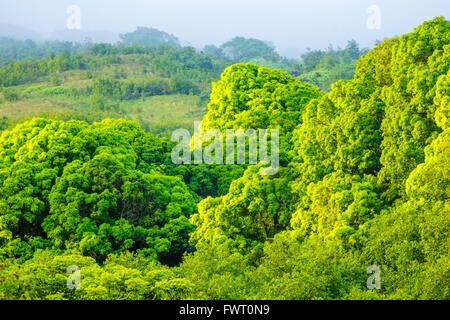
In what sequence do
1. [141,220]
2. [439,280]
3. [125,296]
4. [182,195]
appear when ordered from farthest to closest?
[182,195] < [141,220] < [125,296] < [439,280]

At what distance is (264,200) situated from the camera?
2547 centimetres

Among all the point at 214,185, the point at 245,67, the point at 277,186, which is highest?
the point at 245,67

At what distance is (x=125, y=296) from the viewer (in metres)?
16.8

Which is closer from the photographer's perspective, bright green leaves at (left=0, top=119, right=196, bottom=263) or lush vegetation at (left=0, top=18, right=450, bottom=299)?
lush vegetation at (left=0, top=18, right=450, bottom=299)

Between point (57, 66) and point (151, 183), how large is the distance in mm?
83289

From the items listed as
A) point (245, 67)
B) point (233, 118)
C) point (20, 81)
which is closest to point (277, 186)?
point (233, 118)

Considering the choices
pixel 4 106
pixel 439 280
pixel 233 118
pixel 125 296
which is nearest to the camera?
pixel 439 280

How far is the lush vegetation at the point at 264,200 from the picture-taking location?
1730 centimetres

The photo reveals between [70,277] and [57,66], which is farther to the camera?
[57,66]

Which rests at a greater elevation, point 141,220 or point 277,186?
point 277,186

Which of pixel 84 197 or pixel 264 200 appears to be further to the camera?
pixel 84 197

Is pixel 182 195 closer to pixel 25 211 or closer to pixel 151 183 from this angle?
pixel 151 183

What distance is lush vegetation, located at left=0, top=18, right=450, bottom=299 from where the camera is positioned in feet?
56.7

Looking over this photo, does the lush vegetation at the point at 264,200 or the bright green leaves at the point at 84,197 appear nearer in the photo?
the lush vegetation at the point at 264,200
